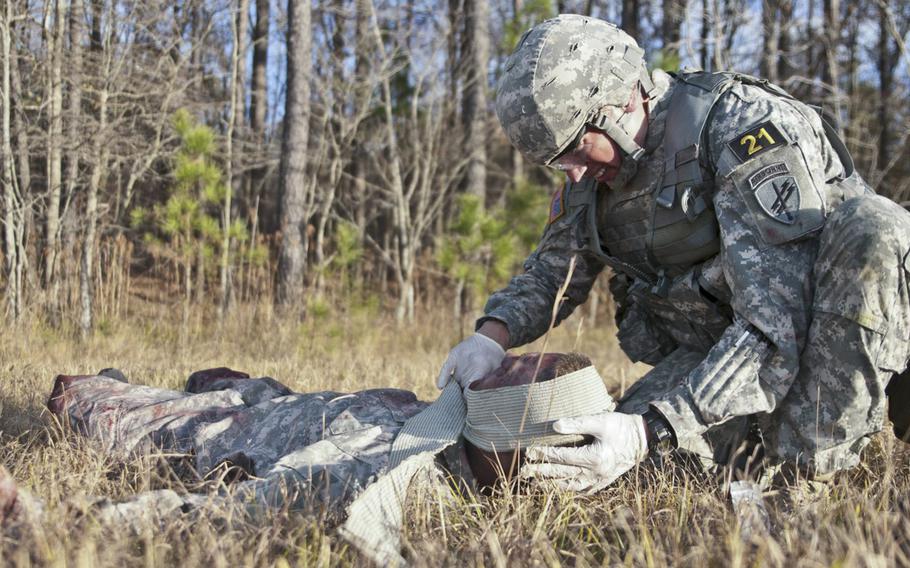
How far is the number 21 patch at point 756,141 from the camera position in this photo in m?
2.17

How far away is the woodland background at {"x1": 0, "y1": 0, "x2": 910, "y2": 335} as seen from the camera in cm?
634

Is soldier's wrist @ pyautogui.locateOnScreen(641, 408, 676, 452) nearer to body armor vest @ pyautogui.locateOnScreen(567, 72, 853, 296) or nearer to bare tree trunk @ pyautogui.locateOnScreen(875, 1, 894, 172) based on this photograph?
body armor vest @ pyautogui.locateOnScreen(567, 72, 853, 296)

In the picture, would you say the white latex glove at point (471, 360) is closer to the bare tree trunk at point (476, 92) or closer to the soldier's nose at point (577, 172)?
the soldier's nose at point (577, 172)

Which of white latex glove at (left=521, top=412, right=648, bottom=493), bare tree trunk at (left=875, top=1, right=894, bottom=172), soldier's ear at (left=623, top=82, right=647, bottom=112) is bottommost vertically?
white latex glove at (left=521, top=412, right=648, bottom=493)

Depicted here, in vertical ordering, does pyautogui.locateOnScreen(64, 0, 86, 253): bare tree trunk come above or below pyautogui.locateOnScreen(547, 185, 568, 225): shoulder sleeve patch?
above

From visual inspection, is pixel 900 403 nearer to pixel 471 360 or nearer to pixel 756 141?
pixel 756 141

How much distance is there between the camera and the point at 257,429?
7.98 feet

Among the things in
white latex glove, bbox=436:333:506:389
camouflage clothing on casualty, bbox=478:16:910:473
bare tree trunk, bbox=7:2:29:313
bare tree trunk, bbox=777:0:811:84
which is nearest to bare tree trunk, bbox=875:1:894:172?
bare tree trunk, bbox=777:0:811:84

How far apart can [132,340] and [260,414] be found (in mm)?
3635

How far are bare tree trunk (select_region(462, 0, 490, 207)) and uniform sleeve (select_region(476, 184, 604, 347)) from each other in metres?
7.25

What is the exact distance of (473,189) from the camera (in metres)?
11.0

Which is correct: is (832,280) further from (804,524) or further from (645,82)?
(645,82)

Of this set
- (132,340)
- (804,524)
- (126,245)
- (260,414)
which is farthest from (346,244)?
(804,524)

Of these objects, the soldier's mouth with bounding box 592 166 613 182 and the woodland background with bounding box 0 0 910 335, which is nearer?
the soldier's mouth with bounding box 592 166 613 182
